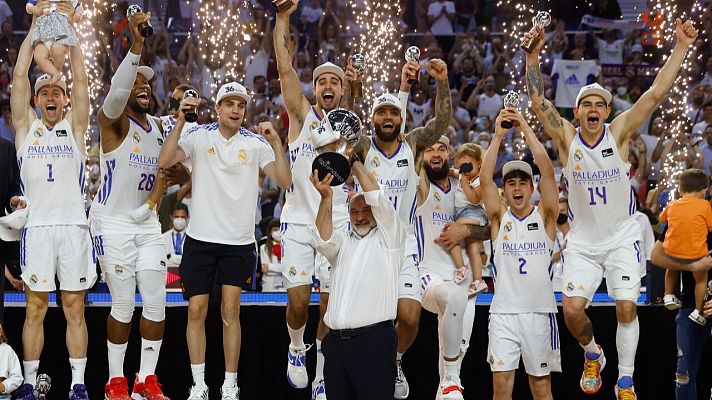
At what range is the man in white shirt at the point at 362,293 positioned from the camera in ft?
20.1

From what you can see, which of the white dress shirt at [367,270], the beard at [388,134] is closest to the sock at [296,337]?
the beard at [388,134]

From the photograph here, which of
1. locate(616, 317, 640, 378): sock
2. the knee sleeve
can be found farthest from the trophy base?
locate(616, 317, 640, 378): sock

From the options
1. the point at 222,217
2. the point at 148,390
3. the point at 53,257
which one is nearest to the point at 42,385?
the point at 148,390

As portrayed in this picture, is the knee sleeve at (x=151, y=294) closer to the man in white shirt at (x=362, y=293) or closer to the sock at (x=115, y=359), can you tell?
the sock at (x=115, y=359)

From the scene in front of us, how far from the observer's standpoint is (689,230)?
8.61 meters

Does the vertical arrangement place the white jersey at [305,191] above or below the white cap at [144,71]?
below

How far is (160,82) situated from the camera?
1510cm

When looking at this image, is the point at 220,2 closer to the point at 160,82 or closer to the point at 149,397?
the point at 160,82

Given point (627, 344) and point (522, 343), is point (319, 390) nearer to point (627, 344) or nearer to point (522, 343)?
point (522, 343)

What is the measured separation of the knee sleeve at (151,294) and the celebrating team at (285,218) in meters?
0.01

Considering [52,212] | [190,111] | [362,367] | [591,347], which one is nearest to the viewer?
[362,367]

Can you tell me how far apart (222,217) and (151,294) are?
0.83 meters

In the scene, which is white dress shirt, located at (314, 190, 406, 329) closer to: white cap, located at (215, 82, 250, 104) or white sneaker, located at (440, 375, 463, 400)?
white cap, located at (215, 82, 250, 104)

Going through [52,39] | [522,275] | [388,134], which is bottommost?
[522,275]
